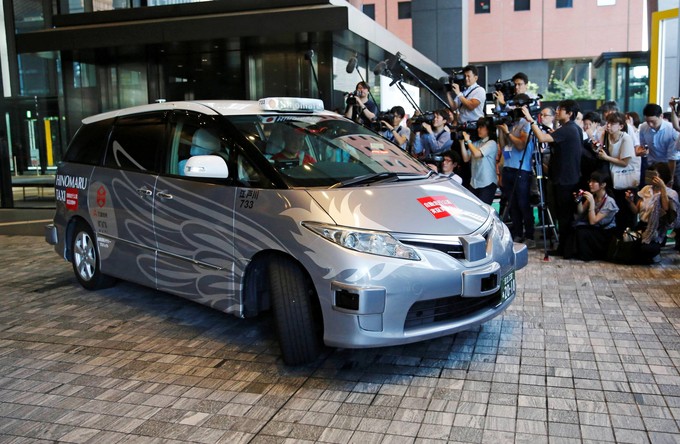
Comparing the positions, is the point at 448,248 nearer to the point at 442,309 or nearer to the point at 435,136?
the point at 442,309

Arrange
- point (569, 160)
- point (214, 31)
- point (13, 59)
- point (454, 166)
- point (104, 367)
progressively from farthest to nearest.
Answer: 1. point (13, 59)
2. point (214, 31)
3. point (454, 166)
4. point (569, 160)
5. point (104, 367)

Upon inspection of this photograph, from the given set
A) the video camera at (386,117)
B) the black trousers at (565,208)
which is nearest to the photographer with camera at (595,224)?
the black trousers at (565,208)

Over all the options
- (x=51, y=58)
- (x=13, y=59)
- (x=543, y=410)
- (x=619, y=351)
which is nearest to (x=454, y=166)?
(x=619, y=351)

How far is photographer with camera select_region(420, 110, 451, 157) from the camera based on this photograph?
8.32 m

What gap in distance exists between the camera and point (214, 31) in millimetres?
10898

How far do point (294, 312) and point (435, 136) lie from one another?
197 inches

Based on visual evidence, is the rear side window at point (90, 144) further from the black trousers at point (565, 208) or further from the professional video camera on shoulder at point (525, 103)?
the black trousers at point (565, 208)

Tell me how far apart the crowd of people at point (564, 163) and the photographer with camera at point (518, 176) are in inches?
0.5

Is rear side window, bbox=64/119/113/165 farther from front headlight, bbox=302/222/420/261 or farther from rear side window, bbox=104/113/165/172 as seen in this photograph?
front headlight, bbox=302/222/420/261

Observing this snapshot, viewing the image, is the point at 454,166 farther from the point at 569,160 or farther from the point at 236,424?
the point at 236,424

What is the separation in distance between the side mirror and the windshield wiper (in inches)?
30.4

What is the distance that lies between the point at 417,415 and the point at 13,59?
13.9 meters

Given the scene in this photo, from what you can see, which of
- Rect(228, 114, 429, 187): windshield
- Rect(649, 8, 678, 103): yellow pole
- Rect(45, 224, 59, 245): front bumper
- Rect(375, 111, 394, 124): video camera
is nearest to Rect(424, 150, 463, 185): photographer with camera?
Rect(375, 111, 394, 124): video camera

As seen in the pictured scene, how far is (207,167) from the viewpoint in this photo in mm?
4328
